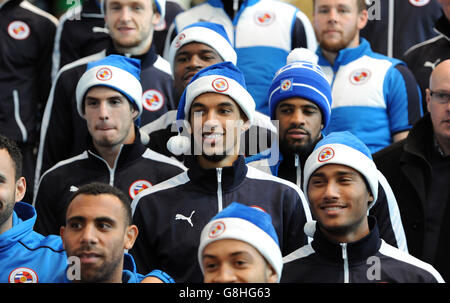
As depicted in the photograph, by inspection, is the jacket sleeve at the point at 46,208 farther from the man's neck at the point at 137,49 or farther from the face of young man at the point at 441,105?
the face of young man at the point at 441,105

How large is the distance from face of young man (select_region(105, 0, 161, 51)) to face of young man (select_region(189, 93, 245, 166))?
1.53 m

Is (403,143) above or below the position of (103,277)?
above

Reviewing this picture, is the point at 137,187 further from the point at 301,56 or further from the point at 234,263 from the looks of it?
the point at 234,263

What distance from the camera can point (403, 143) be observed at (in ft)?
22.1

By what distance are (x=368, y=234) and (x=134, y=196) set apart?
1.71 meters

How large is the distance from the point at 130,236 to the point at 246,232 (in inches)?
30.1

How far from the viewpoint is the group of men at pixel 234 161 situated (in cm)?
546

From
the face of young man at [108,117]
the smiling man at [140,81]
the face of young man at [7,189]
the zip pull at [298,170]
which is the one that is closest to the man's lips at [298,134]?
the zip pull at [298,170]

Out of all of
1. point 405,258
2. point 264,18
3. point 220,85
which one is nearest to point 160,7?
point 264,18

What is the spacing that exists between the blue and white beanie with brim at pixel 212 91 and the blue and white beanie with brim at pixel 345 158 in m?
0.67

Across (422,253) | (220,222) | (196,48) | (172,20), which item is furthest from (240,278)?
(172,20)

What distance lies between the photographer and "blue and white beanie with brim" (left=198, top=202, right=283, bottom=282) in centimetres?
510

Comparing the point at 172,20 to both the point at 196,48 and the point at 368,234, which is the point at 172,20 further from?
the point at 368,234

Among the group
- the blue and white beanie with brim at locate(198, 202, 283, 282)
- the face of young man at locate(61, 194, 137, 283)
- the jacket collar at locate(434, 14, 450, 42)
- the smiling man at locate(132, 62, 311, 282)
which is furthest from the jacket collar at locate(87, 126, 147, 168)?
the jacket collar at locate(434, 14, 450, 42)
